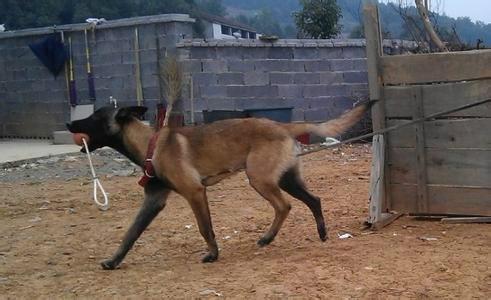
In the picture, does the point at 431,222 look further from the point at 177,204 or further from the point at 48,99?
the point at 48,99

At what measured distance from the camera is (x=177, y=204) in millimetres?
7539

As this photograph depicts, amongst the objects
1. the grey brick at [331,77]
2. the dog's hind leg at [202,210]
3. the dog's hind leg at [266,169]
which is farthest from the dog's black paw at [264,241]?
the grey brick at [331,77]

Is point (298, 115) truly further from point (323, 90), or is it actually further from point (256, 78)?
point (256, 78)

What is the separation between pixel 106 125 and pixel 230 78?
24.2 ft

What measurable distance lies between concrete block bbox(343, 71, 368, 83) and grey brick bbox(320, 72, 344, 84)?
3.9 inches

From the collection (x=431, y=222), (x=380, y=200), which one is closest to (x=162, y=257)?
(x=380, y=200)

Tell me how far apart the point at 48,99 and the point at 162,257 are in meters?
10.4

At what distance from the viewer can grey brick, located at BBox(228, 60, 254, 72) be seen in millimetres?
12586

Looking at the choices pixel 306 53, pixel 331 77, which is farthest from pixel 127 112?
pixel 331 77

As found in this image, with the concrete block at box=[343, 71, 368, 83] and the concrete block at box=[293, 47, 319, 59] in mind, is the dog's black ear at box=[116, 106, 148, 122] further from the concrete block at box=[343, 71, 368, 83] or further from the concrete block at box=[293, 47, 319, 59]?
the concrete block at box=[343, 71, 368, 83]

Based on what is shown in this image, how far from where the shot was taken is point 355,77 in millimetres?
13305

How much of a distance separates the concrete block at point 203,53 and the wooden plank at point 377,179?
7.13 metres

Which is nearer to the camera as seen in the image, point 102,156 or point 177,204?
point 177,204

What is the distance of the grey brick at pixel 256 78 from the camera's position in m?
12.7
